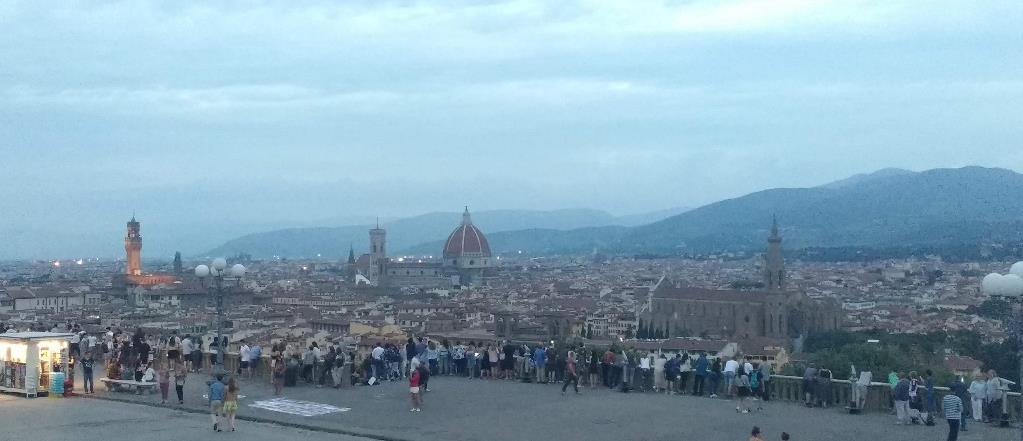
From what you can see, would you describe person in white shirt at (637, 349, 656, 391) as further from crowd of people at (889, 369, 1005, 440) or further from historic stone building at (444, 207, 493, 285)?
historic stone building at (444, 207, 493, 285)

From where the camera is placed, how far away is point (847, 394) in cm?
1198

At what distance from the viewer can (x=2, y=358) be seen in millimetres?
14148

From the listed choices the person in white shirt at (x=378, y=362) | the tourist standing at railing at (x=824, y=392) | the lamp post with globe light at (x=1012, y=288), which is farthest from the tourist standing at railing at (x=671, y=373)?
the lamp post with globe light at (x=1012, y=288)

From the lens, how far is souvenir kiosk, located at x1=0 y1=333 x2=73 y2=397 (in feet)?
45.1

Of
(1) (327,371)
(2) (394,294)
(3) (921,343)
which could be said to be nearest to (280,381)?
(1) (327,371)

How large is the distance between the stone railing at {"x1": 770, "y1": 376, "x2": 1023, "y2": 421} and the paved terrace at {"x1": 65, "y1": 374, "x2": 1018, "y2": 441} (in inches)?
6.3

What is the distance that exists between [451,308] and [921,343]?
1325 inches

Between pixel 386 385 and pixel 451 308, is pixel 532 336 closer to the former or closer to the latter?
pixel 451 308

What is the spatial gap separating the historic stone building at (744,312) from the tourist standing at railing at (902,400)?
158 feet

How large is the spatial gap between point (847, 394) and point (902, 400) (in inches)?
42.1

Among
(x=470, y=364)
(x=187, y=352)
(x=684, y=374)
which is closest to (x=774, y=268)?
(x=470, y=364)

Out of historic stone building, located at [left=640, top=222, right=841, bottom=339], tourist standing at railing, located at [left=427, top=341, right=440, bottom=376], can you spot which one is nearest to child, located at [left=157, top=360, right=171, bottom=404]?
tourist standing at railing, located at [left=427, top=341, right=440, bottom=376]

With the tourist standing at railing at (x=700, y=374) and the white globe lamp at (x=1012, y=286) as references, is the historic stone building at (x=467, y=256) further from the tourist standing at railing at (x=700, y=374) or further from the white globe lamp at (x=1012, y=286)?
the white globe lamp at (x=1012, y=286)

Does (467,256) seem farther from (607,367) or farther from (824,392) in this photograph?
(824,392)
